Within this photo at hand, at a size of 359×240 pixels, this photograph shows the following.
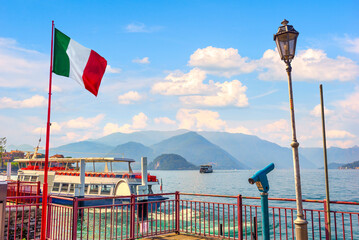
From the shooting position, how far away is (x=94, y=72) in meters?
9.29

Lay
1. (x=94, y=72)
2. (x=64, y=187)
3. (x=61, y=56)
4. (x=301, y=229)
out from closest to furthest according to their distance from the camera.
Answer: (x=301, y=229) < (x=61, y=56) < (x=94, y=72) < (x=64, y=187)

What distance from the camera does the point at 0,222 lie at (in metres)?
4.20

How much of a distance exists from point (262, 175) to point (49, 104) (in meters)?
5.65

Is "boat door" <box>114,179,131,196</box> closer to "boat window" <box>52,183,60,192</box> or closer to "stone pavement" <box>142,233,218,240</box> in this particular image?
"boat window" <box>52,183,60,192</box>

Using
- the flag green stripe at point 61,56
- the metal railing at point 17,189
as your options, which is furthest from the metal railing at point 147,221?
the flag green stripe at point 61,56

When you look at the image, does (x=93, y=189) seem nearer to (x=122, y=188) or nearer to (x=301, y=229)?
(x=122, y=188)

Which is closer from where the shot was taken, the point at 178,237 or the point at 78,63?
the point at 78,63

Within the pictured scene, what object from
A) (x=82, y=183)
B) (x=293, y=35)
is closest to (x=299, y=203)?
(x=293, y=35)

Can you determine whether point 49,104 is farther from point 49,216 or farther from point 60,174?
point 60,174

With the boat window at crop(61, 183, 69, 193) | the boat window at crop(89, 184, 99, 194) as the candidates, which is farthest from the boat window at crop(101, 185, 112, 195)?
the boat window at crop(61, 183, 69, 193)

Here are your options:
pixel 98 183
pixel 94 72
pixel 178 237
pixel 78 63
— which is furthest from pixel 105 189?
pixel 78 63

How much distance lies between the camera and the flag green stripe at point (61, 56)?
27.5 feet

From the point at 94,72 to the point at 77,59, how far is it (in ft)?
2.22

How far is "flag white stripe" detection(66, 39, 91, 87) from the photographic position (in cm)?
865
